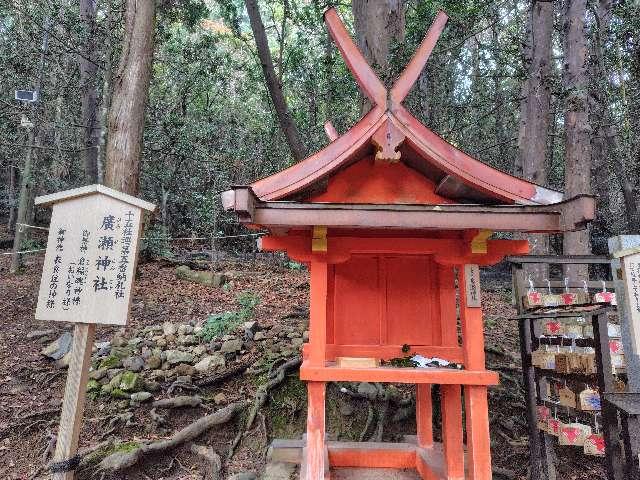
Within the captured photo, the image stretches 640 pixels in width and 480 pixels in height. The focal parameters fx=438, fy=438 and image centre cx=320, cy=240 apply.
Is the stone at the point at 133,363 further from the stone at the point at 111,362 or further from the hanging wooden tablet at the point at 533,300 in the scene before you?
the hanging wooden tablet at the point at 533,300

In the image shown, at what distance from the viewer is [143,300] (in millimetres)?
9297

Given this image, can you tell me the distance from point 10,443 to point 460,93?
15088 millimetres

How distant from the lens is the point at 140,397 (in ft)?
19.8

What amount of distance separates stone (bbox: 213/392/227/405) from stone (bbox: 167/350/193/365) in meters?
0.84

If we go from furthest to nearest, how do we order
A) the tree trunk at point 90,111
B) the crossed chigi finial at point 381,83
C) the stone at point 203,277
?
the tree trunk at point 90,111 < the stone at point 203,277 < the crossed chigi finial at point 381,83

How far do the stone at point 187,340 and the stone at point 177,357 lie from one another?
35 cm

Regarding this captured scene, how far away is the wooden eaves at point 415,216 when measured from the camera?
327 centimetres

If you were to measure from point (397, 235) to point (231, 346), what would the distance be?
4332mm

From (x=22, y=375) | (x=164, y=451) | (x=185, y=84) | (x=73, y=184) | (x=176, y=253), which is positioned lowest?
(x=164, y=451)

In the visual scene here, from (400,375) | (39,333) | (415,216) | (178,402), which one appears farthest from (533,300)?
(39,333)

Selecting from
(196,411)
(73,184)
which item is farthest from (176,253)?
(196,411)

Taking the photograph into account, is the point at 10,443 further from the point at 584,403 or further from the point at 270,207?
the point at 584,403

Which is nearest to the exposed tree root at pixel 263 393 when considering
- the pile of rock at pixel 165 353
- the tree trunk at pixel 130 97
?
the pile of rock at pixel 165 353

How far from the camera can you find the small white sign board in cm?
329
